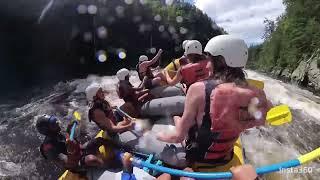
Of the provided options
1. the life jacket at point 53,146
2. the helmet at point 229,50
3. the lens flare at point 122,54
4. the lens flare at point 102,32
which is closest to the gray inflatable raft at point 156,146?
the life jacket at point 53,146

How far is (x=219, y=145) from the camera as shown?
9.64ft

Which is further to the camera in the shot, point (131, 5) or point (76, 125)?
point (131, 5)

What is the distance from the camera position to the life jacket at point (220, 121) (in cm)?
273

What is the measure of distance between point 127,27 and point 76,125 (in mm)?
27096

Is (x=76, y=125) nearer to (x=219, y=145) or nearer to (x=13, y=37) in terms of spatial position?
(x=219, y=145)

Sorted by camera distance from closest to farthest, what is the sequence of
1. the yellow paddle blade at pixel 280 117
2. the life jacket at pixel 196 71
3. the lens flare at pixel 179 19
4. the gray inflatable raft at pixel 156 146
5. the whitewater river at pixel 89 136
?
the gray inflatable raft at pixel 156 146
the yellow paddle blade at pixel 280 117
the life jacket at pixel 196 71
the whitewater river at pixel 89 136
the lens flare at pixel 179 19

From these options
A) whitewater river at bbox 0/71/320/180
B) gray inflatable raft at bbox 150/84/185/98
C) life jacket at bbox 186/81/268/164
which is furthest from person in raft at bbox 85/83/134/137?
whitewater river at bbox 0/71/320/180

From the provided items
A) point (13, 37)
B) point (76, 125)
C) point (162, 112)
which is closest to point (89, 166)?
point (76, 125)

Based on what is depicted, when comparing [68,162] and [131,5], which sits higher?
[131,5]

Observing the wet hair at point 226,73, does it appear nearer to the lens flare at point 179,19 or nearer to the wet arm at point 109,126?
the wet arm at point 109,126

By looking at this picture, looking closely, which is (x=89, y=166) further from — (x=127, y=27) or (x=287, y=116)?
(x=127, y=27)

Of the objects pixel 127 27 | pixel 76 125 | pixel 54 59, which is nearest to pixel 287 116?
pixel 76 125

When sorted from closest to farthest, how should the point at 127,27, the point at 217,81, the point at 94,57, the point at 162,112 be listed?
the point at 217,81 → the point at 162,112 → the point at 94,57 → the point at 127,27

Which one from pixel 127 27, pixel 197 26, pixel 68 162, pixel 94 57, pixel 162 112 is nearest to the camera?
pixel 68 162
